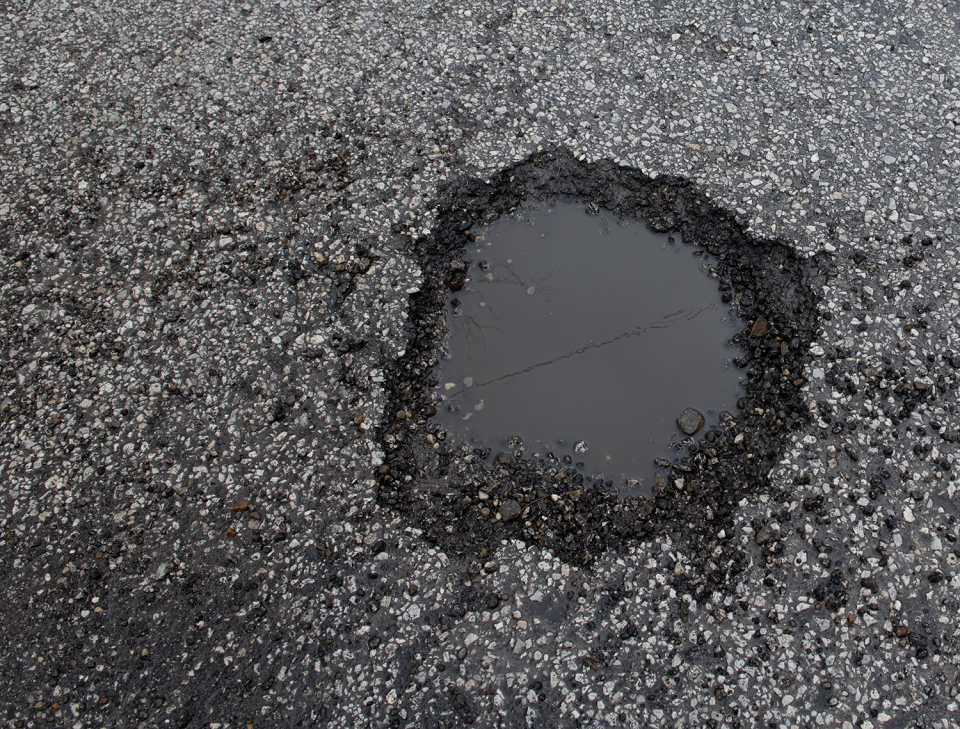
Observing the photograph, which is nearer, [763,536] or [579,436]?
[763,536]

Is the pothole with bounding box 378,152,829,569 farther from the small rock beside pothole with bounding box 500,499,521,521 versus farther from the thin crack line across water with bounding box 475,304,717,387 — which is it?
the thin crack line across water with bounding box 475,304,717,387

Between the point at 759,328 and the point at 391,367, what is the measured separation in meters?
1.76

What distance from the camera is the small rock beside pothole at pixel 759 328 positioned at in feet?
8.98

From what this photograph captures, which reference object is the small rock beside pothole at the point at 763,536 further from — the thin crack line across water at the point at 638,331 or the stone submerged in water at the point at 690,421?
the thin crack line across water at the point at 638,331

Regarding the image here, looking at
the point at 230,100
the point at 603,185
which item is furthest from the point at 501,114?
the point at 230,100

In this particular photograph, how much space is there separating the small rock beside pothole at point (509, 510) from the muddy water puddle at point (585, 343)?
0.25 m

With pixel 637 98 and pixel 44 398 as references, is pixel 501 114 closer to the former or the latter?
pixel 637 98

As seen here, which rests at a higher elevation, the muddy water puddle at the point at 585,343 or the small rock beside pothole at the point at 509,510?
the muddy water puddle at the point at 585,343

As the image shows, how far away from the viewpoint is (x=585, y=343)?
2859 mm

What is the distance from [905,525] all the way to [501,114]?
270cm

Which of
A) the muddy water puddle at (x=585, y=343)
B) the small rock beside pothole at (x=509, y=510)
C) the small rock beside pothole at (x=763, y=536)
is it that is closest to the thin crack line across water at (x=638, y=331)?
the muddy water puddle at (x=585, y=343)

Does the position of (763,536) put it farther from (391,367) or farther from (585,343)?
(391,367)

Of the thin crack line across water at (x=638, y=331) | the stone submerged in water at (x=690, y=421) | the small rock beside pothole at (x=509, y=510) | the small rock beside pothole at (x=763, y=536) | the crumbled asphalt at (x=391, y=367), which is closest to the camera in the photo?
the crumbled asphalt at (x=391, y=367)

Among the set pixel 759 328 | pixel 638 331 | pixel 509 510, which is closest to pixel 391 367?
pixel 509 510
